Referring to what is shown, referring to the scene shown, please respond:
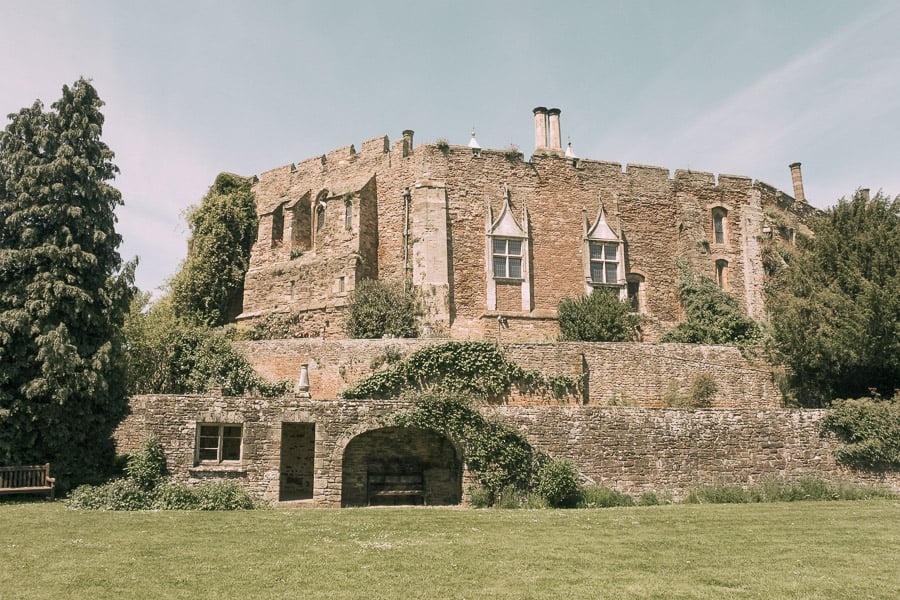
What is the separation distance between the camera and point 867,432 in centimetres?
1948

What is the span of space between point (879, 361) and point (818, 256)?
4186 mm

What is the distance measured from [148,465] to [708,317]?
864 inches

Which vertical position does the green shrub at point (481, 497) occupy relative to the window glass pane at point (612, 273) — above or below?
below

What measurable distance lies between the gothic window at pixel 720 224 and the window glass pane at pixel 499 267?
10037 millimetres

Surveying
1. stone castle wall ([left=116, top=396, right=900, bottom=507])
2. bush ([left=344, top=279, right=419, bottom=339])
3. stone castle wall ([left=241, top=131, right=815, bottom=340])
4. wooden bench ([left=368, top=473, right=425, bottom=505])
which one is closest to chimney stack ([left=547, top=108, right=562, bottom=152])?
stone castle wall ([left=241, top=131, right=815, bottom=340])

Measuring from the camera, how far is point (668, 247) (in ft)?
105

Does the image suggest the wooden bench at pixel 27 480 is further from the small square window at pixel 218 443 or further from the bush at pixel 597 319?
the bush at pixel 597 319

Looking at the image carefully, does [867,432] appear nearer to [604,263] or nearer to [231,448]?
[604,263]

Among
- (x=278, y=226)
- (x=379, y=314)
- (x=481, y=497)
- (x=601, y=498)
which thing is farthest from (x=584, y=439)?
(x=278, y=226)

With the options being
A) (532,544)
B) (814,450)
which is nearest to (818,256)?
(814,450)

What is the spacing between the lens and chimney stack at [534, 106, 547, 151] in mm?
31938

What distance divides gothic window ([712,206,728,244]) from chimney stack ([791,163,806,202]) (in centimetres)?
728

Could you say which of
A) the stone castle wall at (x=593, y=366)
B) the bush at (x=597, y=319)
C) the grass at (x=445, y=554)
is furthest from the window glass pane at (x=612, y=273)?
the grass at (x=445, y=554)

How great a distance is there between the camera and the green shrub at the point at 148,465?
16.6 metres
